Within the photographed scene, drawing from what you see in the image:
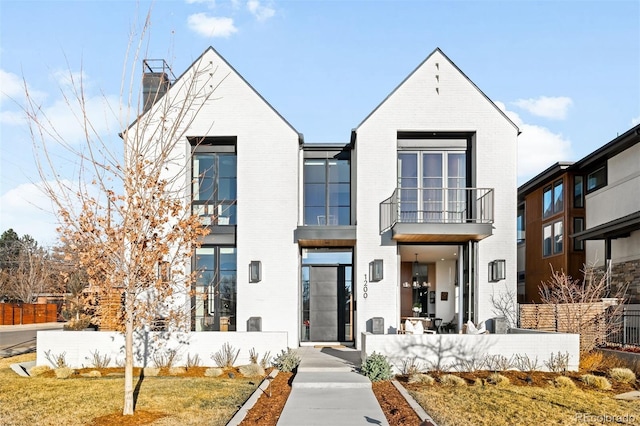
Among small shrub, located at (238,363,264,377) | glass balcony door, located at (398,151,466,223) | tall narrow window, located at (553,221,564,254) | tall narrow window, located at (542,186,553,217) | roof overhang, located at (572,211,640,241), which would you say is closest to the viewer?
small shrub, located at (238,363,264,377)

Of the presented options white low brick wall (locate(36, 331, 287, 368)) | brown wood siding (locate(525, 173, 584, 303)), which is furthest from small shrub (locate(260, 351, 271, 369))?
brown wood siding (locate(525, 173, 584, 303))

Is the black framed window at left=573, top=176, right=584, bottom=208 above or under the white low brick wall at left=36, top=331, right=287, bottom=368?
above

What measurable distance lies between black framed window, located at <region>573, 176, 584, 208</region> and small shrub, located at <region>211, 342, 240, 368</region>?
17.6 metres

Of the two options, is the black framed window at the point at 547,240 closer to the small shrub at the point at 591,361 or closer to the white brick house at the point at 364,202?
the white brick house at the point at 364,202

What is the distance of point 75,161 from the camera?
9102 millimetres

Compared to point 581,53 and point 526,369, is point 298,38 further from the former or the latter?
point 526,369

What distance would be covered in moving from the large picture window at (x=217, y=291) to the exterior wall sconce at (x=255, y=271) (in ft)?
2.95

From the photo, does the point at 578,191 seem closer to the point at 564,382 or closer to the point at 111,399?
the point at 564,382

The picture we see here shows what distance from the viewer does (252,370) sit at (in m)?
12.9

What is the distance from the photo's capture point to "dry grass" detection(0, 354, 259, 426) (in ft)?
29.7

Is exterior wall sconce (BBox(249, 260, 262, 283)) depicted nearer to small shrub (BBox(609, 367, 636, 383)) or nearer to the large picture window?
the large picture window

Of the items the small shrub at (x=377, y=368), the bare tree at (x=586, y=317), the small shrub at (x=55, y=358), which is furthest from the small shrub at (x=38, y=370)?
the bare tree at (x=586, y=317)

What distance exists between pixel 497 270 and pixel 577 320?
2469 millimetres

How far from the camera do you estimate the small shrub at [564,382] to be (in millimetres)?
11688
